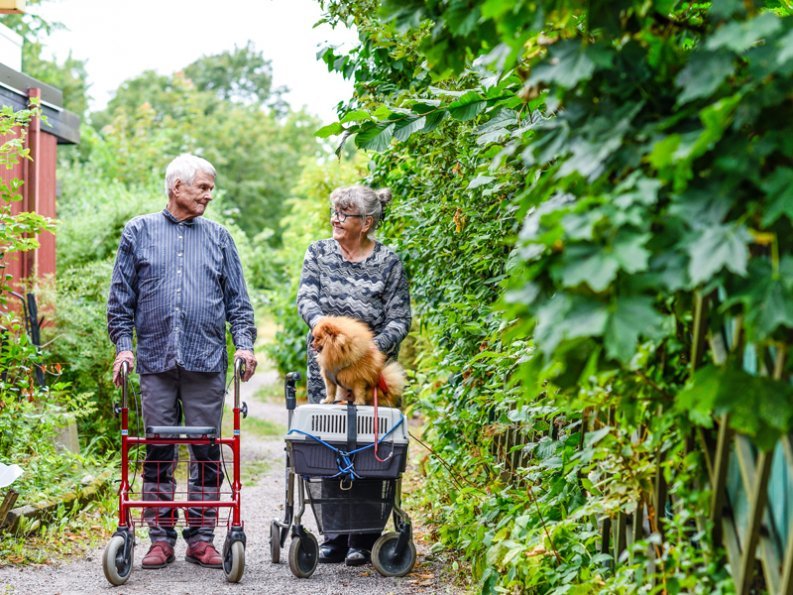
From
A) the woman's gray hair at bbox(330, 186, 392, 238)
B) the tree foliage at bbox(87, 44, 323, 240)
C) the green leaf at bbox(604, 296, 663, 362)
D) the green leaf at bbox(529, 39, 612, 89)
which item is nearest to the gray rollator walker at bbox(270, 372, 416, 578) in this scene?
the woman's gray hair at bbox(330, 186, 392, 238)

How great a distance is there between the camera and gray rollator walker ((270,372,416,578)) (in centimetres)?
442

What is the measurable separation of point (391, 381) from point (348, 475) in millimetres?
525

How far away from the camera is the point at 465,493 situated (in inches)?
169

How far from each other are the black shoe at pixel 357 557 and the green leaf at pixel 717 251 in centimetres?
357

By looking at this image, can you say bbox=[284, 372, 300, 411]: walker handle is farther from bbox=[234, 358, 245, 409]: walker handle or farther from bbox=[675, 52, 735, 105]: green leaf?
bbox=[675, 52, 735, 105]: green leaf

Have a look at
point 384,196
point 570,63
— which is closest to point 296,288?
point 384,196

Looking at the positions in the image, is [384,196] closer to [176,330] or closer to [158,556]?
[176,330]

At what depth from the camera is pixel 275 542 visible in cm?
483

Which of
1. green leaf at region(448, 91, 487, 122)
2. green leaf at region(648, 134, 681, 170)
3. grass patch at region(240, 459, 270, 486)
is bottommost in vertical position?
grass patch at region(240, 459, 270, 486)

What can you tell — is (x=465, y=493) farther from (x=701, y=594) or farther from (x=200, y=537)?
(x=701, y=594)

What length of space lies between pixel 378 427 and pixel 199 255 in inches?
49.3

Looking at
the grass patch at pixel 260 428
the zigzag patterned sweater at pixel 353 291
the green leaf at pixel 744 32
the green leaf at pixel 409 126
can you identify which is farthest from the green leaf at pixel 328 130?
the grass patch at pixel 260 428

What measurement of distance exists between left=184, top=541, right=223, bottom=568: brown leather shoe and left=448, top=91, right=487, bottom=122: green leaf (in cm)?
269

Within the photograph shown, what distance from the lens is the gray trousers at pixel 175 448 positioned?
468 cm
